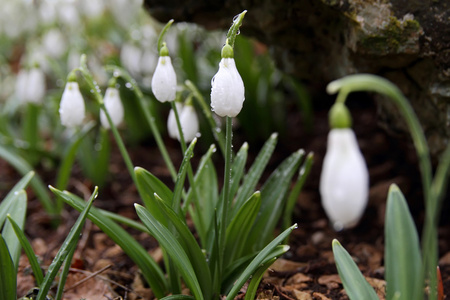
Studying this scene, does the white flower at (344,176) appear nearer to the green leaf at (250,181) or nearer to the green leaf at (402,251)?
the green leaf at (402,251)

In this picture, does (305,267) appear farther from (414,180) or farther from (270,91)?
(270,91)

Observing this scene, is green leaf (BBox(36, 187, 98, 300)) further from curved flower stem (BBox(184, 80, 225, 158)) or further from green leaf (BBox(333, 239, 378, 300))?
green leaf (BBox(333, 239, 378, 300))

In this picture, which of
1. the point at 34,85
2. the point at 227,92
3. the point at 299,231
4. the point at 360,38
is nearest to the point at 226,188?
the point at 227,92

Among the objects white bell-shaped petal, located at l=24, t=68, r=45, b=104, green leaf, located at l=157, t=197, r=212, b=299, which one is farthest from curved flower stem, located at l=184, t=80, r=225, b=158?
white bell-shaped petal, located at l=24, t=68, r=45, b=104

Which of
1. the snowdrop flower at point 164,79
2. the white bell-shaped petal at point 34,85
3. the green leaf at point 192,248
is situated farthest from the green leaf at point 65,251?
the white bell-shaped petal at point 34,85

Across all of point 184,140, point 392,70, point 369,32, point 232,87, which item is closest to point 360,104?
point 392,70
